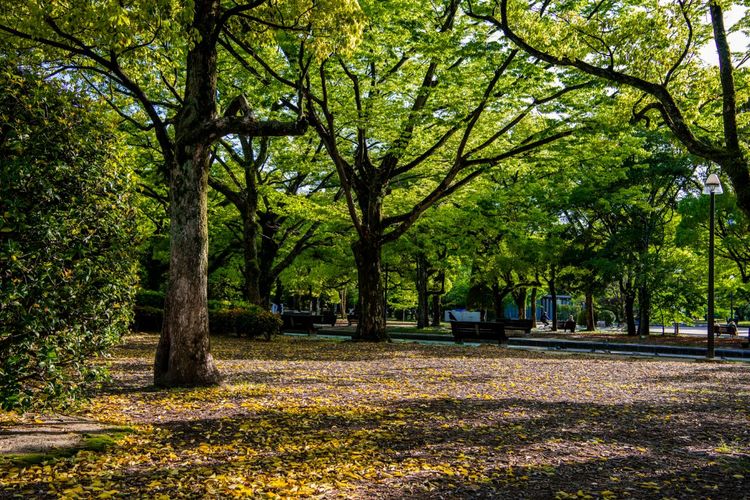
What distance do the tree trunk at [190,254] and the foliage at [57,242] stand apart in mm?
2684

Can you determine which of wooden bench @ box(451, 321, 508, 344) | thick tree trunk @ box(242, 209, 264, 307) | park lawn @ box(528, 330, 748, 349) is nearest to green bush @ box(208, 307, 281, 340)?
thick tree trunk @ box(242, 209, 264, 307)

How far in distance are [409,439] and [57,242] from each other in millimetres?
4004

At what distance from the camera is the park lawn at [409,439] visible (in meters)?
4.64

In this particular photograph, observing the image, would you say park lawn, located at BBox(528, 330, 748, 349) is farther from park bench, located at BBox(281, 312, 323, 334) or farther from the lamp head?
park bench, located at BBox(281, 312, 323, 334)

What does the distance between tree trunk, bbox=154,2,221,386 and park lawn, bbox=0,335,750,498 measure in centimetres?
53

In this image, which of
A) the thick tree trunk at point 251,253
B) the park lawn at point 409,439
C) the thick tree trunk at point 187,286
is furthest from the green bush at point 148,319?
the thick tree trunk at point 187,286

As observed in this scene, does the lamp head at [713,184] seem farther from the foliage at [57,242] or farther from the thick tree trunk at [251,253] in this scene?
the foliage at [57,242]

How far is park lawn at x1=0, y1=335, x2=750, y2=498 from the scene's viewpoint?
4645 mm

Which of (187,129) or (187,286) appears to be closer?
(187,286)

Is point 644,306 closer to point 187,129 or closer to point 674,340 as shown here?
point 674,340

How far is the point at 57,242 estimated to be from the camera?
5.11m

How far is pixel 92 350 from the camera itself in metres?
5.68

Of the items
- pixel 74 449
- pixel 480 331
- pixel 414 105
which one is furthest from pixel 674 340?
pixel 74 449

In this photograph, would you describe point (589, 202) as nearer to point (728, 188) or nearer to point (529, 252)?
point (529, 252)
